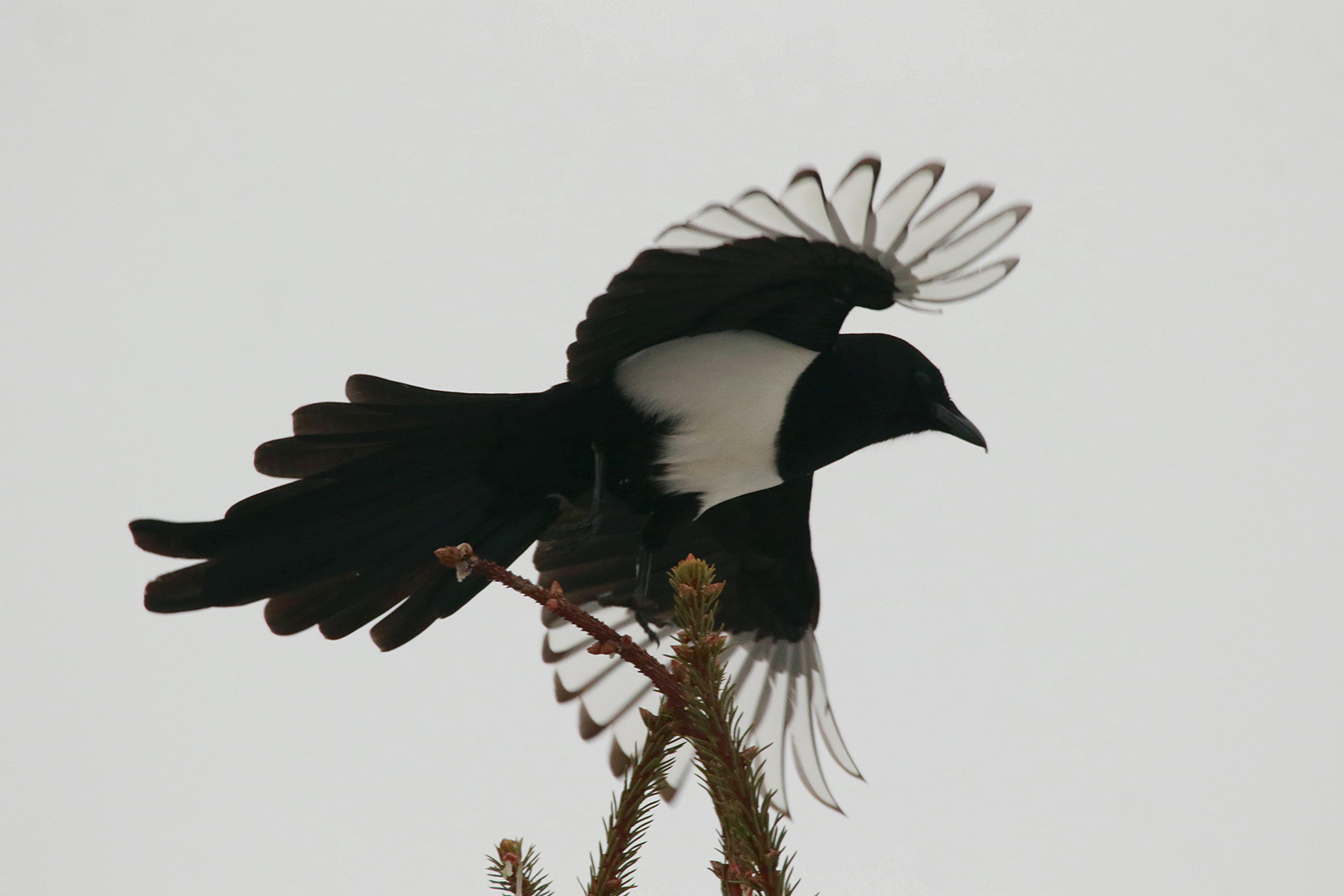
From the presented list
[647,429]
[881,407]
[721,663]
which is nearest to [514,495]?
[647,429]

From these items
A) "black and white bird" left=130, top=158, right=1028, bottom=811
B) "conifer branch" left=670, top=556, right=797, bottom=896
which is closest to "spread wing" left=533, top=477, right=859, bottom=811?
"black and white bird" left=130, top=158, right=1028, bottom=811

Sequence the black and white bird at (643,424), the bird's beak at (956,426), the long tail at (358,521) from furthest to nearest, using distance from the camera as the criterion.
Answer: the bird's beak at (956,426) < the long tail at (358,521) < the black and white bird at (643,424)

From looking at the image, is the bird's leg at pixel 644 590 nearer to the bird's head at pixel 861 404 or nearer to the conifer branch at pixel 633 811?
the bird's head at pixel 861 404

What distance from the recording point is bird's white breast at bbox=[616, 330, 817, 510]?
2771 mm

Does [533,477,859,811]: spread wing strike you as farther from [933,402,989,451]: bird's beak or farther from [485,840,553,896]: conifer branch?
[485,840,553,896]: conifer branch

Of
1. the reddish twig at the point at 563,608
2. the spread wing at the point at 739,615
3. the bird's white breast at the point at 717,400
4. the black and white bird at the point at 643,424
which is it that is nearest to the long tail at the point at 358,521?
the black and white bird at the point at 643,424

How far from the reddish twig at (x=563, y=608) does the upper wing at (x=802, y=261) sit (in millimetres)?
862

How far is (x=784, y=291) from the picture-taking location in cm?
254

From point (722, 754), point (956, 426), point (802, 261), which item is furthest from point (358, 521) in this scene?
point (722, 754)

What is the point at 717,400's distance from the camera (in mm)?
2865

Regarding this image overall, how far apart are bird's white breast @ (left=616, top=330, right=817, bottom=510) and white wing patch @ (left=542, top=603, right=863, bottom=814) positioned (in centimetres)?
71

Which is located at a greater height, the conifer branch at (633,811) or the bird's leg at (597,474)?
the bird's leg at (597,474)

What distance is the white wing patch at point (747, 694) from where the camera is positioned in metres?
3.51

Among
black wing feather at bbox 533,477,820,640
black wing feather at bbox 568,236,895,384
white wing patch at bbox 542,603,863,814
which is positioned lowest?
white wing patch at bbox 542,603,863,814
